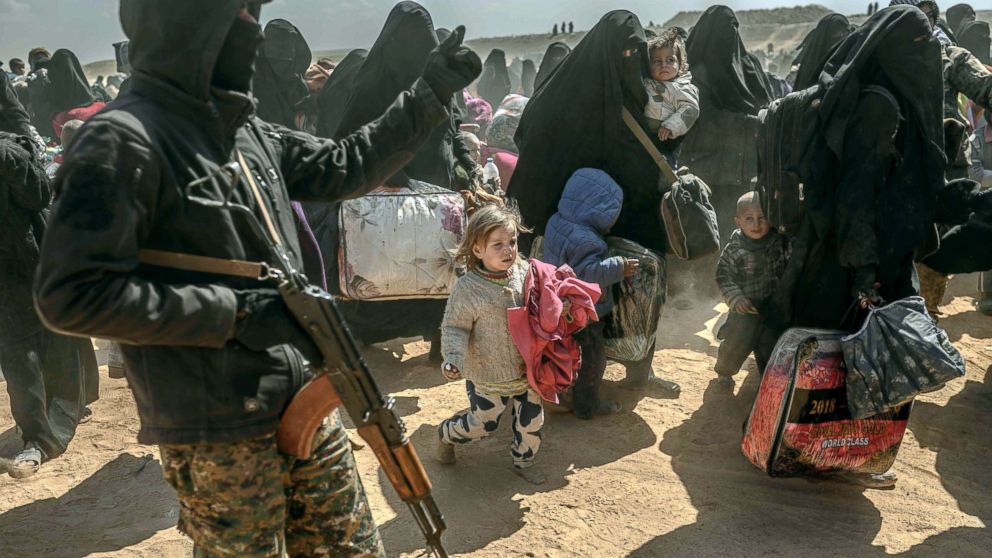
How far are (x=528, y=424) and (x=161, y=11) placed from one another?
8.92 ft

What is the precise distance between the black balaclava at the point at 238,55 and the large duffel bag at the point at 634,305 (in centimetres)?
290

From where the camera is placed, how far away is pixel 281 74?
327 inches

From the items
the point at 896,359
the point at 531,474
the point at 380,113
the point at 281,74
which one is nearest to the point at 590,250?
the point at 531,474

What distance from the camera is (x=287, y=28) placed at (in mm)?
8812

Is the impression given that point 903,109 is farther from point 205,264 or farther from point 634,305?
point 205,264

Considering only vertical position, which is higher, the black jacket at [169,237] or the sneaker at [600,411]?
the black jacket at [169,237]

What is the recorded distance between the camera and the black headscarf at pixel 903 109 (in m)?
3.73

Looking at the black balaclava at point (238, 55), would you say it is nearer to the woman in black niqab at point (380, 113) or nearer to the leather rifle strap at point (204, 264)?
the leather rifle strap at point (204, 264)

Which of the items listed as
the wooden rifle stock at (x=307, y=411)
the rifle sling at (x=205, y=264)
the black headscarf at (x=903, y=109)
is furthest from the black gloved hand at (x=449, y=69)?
the black headscarf at (x=903, y=109)

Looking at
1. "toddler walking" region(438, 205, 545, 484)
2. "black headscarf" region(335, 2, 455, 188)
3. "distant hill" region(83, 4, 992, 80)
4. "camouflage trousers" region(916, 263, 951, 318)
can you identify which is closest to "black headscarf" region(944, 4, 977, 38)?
"camouflage trousers" region(916, 263, 951, 318)

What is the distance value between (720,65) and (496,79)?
10.9m

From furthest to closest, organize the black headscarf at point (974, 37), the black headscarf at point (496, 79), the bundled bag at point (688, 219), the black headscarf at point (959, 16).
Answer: the black headscarf at point (496, 79) → the black headscarf at point (959, 16) → the black headscarf at point (974, 37) → the bundled bag at point (688, 219)

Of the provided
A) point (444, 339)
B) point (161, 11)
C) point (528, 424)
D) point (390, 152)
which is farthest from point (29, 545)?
point (161, 11)

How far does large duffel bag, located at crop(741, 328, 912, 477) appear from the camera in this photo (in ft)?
12.3
